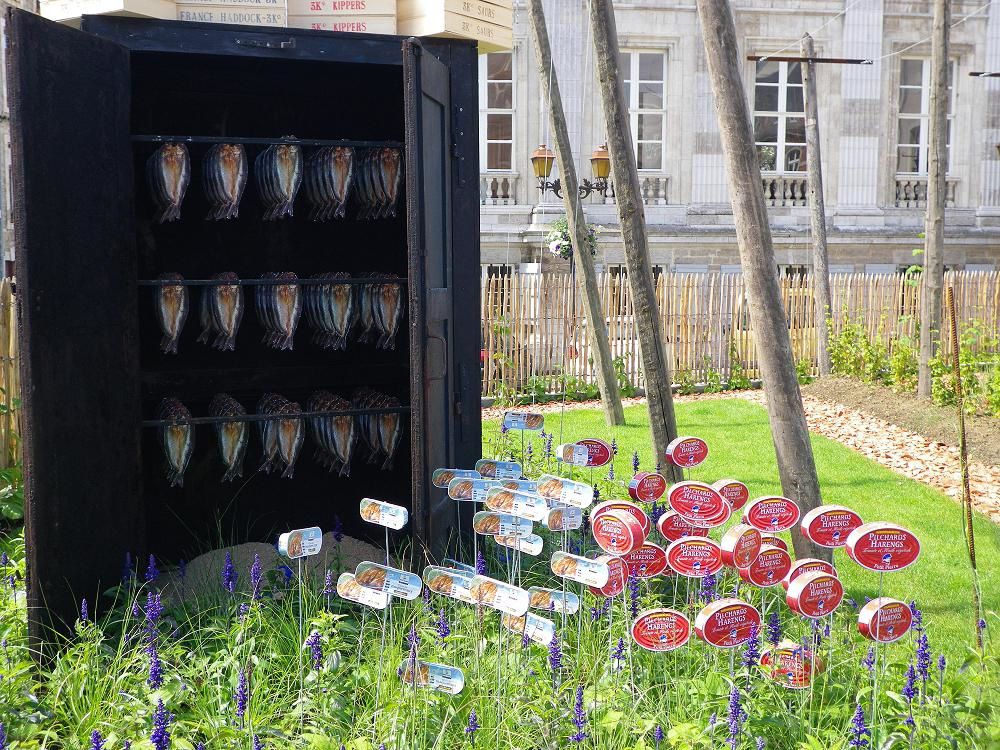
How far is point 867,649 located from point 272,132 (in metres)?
4.10

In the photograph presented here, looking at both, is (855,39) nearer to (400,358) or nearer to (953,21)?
(953,21)

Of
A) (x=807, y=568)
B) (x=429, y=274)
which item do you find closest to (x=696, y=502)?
(x=807, y=568)

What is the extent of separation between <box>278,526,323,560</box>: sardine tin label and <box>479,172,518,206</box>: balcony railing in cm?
1841

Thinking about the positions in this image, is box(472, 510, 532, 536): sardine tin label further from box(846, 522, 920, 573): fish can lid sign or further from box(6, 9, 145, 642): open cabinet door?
box(6, 9, 145, 642): open cabinet door

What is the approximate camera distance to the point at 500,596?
336cm

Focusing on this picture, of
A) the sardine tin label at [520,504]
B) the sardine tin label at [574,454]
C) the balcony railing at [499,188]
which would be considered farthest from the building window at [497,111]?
the sardine tin label at [520,504]

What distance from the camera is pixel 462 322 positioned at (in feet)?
17.9

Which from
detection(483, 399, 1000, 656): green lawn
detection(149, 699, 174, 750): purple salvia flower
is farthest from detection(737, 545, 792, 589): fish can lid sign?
detection(149, 699, 174, 750): purple salvia flower

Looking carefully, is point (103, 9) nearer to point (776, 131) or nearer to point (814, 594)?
point (814, 594)

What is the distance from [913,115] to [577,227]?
16.3 metres

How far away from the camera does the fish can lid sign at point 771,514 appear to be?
12.5ft

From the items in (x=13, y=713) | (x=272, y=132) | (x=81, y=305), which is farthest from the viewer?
(x=272, y=132)

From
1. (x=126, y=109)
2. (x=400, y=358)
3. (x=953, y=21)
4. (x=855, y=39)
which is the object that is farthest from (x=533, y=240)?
(x=126, y=109)

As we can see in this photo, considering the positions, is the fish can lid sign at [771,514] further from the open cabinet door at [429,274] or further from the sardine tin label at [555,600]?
the open cabinet door at [429,274]
